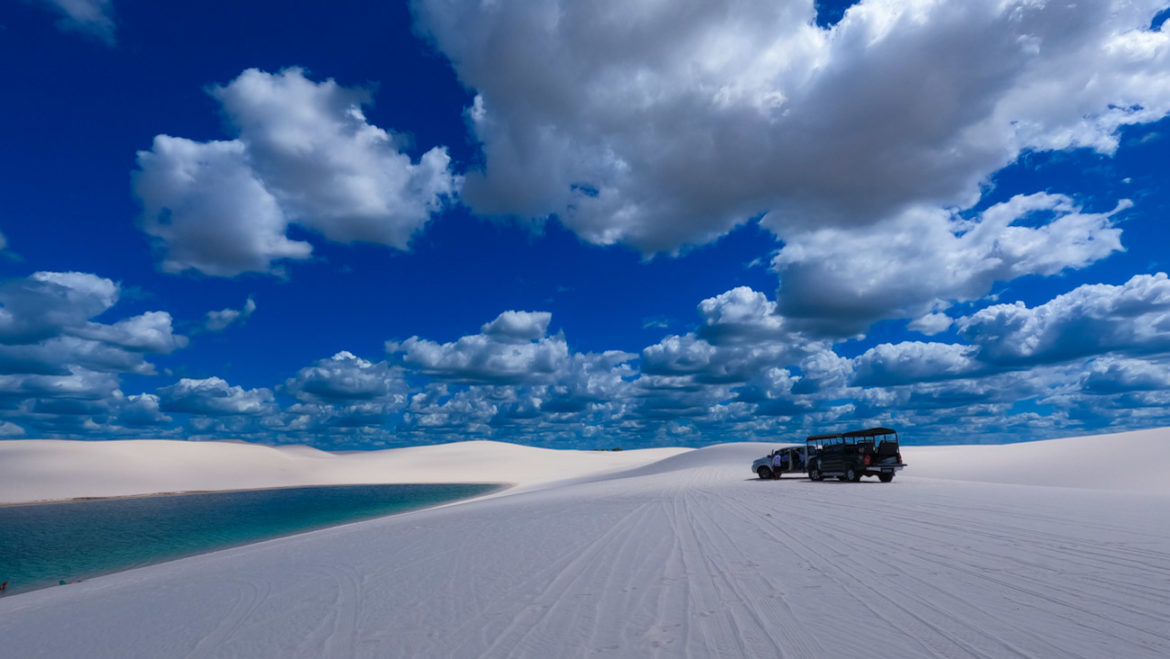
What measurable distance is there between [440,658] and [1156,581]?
814cm

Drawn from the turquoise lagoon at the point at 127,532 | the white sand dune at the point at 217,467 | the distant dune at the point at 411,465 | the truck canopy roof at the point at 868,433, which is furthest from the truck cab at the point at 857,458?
the white sand dune at the point at 217,467

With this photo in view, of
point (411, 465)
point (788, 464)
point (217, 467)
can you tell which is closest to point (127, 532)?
point (788, 464)

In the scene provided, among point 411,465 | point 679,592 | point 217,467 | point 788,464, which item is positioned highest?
point 217,467

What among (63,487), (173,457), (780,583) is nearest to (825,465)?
(780,583)

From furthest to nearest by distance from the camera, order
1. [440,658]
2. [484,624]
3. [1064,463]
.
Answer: [1064,463] < [484,624] < [440,658]

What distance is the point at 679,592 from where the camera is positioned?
7090mm

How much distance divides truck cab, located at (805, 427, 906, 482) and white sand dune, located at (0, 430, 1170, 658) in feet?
39.9

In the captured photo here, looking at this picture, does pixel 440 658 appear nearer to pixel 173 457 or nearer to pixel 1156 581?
pixel 1156 581

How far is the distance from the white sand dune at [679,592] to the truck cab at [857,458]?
12148 mm

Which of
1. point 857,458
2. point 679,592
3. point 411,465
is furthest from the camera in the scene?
point 411,465

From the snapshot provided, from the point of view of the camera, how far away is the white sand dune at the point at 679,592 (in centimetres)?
538

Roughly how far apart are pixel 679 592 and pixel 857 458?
24464mm

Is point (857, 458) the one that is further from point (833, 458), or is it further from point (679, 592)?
point (679, 592)

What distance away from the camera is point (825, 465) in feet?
96.0
